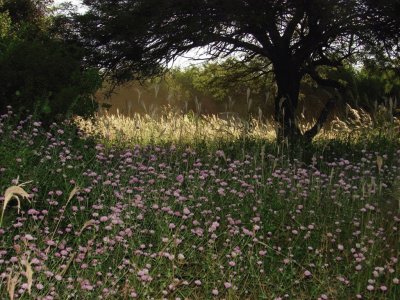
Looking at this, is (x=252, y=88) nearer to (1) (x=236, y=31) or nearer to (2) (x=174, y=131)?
(1) (x=236, y=31)

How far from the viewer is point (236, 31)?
1254cm

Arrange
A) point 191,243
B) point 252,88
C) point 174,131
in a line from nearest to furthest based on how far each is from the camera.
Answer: point 191,243, point 174,131, point 252,88

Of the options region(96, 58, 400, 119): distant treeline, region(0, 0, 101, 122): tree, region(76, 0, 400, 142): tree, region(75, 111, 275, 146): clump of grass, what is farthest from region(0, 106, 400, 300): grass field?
region(96, 58, 400, 119): distant treeline

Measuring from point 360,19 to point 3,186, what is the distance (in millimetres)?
8951

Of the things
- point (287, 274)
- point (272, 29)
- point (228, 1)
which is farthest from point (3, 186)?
point (272, 29)

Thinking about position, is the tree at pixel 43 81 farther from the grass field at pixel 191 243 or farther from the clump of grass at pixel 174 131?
the grass field at pixel 191 243

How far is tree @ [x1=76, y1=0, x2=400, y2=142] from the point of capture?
11109 millimetres

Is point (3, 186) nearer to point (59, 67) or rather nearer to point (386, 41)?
point (59, 67)

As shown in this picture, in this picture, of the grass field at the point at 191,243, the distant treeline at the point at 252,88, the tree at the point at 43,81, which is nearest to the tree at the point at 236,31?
the distant treeline at the point at 252,88

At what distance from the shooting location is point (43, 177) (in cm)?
597

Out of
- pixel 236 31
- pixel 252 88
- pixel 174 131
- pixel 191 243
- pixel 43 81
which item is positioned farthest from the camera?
pixel 252 88

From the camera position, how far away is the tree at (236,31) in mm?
11109

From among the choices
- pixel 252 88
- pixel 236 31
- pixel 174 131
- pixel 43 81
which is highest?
pixel 236 31

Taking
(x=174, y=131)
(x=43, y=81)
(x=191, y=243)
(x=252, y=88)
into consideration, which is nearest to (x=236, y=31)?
(x=174, y=131)
